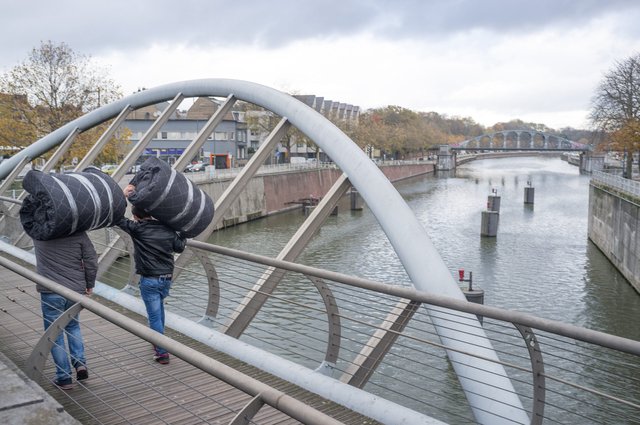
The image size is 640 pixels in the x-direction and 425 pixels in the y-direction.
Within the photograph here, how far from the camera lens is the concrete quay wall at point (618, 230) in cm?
1942

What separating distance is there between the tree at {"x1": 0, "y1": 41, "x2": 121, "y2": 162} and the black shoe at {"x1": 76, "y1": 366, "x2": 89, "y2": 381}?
28.3 meters

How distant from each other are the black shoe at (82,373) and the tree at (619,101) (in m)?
35.2

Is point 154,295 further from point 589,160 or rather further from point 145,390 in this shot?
point 589,160

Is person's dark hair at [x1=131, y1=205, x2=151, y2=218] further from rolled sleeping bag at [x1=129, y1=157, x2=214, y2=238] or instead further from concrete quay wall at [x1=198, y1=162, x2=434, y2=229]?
concrete quay wall at [x1=198, y1=162, x2=434, y2=229]

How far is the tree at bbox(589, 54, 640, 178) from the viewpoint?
37.8m

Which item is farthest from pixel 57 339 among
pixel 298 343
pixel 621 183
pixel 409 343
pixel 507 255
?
pixel 621 183

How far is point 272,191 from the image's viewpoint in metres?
41.2

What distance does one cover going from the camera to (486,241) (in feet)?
89.4

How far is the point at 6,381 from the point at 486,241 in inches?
999

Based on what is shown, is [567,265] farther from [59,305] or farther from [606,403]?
[59,305]

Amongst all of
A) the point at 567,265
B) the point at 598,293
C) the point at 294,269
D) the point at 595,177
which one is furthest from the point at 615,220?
the point at 294,269

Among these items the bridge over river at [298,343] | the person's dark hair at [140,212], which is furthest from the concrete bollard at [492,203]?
the person's dark hair at [140,212]

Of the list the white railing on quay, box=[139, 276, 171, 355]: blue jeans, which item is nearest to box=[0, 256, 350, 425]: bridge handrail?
box=[139, 276, 171, 355]: blue jeans

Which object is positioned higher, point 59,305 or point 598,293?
point 59,305
